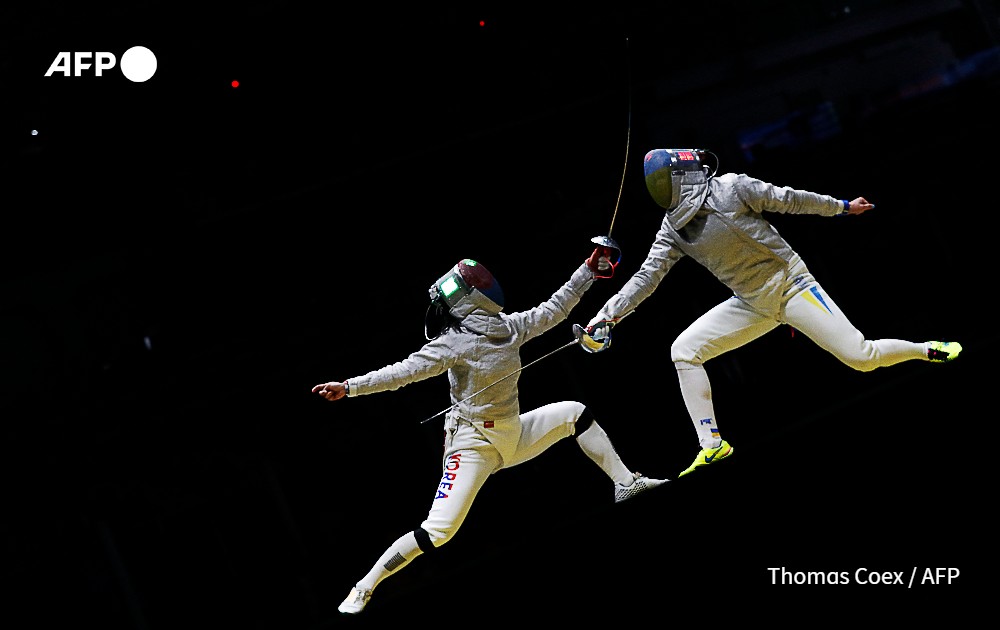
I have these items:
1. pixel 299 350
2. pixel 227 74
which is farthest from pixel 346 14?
pixel 299 350

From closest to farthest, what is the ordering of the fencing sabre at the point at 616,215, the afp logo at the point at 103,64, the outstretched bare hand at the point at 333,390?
1. the outstretched bare hand at the point at 333,390
2. the fencing sabre at the point at 616,215
3. the afp logo at the point at 103,64

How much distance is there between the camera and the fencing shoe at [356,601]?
329 centimetres

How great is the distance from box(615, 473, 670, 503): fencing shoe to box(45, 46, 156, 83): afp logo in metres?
2.33

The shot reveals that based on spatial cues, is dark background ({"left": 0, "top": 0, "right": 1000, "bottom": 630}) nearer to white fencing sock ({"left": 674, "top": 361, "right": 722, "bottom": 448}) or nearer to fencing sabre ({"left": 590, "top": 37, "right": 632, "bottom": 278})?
fencing sabre ({"left": 590, "top": 37, "right": 632, "bottom": 278})

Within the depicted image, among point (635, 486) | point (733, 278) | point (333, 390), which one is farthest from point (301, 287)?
point (733, 278)

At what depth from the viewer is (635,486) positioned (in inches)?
134

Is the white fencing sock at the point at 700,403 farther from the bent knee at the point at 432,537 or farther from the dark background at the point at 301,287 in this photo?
the bent knee at the point at 432,537

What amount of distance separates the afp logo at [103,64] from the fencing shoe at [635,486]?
233cm

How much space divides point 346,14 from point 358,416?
159 centimetres

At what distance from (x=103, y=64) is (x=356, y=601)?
219 cm

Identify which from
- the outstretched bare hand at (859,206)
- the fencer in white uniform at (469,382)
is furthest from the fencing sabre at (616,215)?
the outstretched bare hand at (859,206)

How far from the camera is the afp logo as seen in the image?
12.2ft

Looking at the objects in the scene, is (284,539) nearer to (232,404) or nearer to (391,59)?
(232,404)

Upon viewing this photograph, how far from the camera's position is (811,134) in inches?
168
